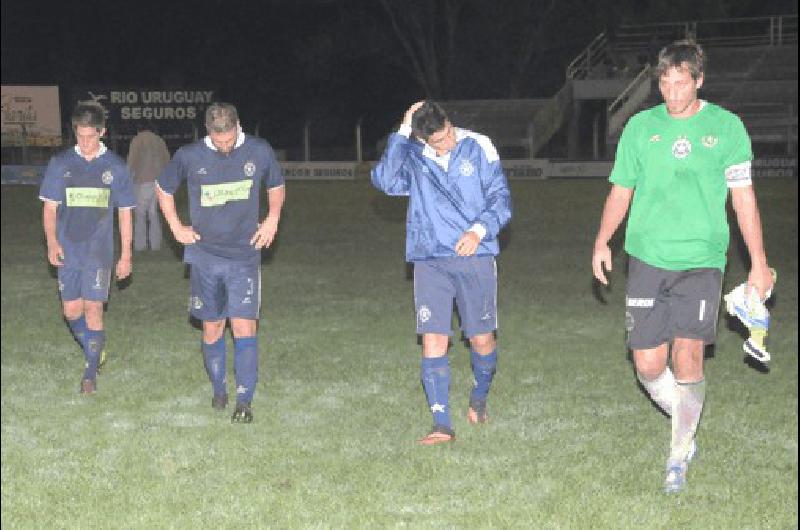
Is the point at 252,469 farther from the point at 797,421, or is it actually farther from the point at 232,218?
the point at 797,421

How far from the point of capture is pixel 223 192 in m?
5.87

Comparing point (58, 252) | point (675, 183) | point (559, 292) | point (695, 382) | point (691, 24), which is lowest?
point (559, 292)

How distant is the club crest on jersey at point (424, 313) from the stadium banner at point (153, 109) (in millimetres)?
1637

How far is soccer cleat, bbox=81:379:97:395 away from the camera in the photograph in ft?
26.7

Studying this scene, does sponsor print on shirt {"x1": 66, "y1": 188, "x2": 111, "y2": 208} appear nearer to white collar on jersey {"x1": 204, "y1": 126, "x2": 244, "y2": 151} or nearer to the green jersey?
white collar on jersey {"x1": 204, "y1": 126, "x2": 244, "y2": 151}

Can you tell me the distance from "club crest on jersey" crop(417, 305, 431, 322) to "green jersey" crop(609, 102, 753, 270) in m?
1.77

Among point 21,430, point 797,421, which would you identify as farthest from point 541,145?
point 21,430

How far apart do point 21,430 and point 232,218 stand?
2549 mm

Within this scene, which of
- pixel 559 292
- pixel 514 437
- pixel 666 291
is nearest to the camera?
pixel 666 291

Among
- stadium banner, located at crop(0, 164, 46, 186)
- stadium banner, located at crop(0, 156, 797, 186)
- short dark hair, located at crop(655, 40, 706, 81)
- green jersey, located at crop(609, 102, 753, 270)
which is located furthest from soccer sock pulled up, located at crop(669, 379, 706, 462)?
stadium banner, located at crop(0, 164, 46, 186)

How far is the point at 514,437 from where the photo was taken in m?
7.06

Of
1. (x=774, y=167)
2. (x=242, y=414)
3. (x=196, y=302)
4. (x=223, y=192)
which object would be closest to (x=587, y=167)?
(x=242, y=414)

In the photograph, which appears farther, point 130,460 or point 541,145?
point 541,145

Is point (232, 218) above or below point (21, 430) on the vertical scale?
above
